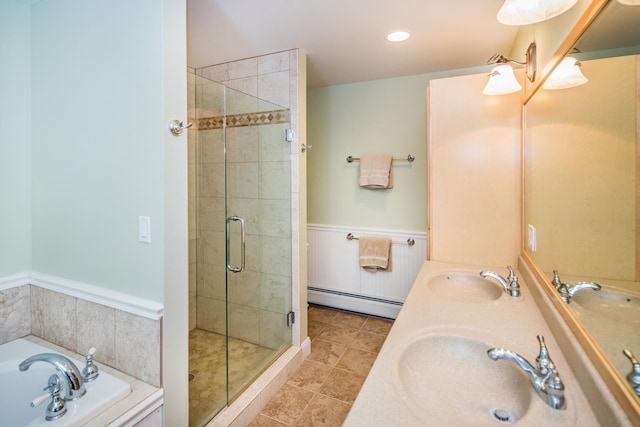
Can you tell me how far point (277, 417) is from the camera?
1.91 m

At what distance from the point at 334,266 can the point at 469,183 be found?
1.79 metres

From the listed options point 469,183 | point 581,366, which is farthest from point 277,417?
point 469,183

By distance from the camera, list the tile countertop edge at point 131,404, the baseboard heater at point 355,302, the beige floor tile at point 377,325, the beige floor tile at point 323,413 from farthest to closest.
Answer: the baseboard heater at point 355,302 < the beige floor tile at point 377,325 < the beige floor tile at point 323,413 < the tile countertop edge at point 131,404

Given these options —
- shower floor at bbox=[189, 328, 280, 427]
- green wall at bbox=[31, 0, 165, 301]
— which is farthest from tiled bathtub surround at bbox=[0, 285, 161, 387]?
shower floor at bbox=[189, 328, 280, 427]

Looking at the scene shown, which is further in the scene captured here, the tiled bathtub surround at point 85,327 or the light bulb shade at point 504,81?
the light bulb shade at point 504,81

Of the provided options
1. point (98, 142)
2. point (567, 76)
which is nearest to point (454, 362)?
point (567, 76)

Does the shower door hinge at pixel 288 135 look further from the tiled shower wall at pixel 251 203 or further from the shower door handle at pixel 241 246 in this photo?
the shower door handle at pixel 241 246

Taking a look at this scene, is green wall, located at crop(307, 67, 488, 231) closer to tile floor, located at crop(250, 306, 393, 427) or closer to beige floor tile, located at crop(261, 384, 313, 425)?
tile floor, located at crop(250, 306, 393, 427)

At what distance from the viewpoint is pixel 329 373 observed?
2348 millimetres

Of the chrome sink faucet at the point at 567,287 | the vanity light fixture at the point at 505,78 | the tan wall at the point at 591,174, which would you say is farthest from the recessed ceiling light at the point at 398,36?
the chrome sink faucet at the point at 567,287

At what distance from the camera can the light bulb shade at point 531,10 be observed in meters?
1.07

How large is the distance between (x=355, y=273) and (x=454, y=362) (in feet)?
7.36

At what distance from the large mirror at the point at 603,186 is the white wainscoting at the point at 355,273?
178 centimetres

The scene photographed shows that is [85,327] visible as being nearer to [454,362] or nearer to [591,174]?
[454,362]
